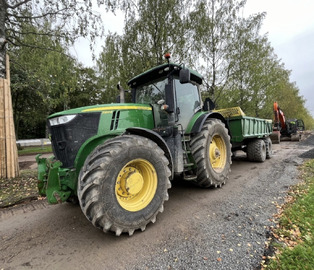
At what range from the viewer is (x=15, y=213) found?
3105 millimetres

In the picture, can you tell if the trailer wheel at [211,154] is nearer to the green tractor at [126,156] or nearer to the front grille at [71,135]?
the green tractor at [126,156]

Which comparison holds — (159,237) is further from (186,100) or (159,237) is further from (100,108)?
(186,100)

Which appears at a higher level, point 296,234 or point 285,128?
point 285,128

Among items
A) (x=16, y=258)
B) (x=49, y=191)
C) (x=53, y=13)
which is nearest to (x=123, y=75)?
(x=53, y=13)

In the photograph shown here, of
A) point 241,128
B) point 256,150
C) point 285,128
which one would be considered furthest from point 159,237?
point 285,128

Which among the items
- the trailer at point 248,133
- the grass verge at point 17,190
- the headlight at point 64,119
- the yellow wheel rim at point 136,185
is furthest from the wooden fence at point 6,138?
the trailer at point 248,133

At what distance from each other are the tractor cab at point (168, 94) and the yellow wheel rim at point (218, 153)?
85 cm

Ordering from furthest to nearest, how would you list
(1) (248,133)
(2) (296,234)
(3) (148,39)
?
(3) (148,39), (1) (248,133), (2) (296,234)

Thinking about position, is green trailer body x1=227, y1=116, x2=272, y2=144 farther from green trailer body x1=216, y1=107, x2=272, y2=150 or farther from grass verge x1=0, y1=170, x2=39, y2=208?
grass verge x1=0, y1=170, x2=39, y2=208

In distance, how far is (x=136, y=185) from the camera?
2.41 m

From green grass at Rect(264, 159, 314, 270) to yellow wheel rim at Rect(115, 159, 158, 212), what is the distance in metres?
1.48

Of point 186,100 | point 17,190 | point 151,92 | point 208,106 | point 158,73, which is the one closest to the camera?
point 158,73

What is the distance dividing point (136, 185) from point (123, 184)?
0.18 meters

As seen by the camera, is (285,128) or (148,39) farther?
(285,128)
